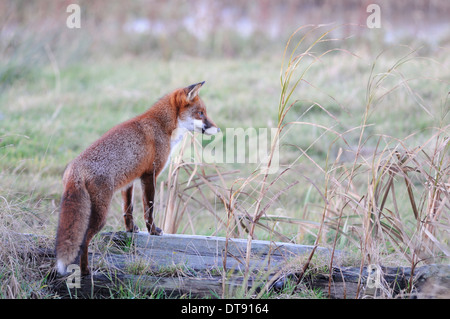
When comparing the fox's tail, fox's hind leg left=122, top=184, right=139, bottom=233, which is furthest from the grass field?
the fox's tail

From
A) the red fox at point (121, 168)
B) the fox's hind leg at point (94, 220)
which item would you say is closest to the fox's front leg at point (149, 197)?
the red fox at point (121, 168)

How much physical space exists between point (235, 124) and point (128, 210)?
141 inches

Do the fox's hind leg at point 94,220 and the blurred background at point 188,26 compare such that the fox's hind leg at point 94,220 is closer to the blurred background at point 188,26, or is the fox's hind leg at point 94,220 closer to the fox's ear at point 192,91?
the fox's ear at point 192,91

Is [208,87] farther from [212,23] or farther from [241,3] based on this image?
[241,3]

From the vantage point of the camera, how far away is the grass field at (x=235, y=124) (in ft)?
14.8

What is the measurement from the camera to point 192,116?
4703mm

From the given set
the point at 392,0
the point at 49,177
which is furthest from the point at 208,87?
the point at 392,0

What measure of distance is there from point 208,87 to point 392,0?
756 centimetres

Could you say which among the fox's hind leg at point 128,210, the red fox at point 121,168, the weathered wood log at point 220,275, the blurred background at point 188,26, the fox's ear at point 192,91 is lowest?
the weathered wood log at point 220,275

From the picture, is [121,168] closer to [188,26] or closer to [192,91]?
[192,91]

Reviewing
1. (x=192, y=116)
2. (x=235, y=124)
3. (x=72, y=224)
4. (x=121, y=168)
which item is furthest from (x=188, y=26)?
(x=72, y=224)

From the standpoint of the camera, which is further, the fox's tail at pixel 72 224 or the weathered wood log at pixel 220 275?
the weathered wood log at pixel 220 275

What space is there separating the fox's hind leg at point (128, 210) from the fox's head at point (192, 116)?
2.58ft

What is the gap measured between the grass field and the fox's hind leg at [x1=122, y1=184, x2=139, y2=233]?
31cm
